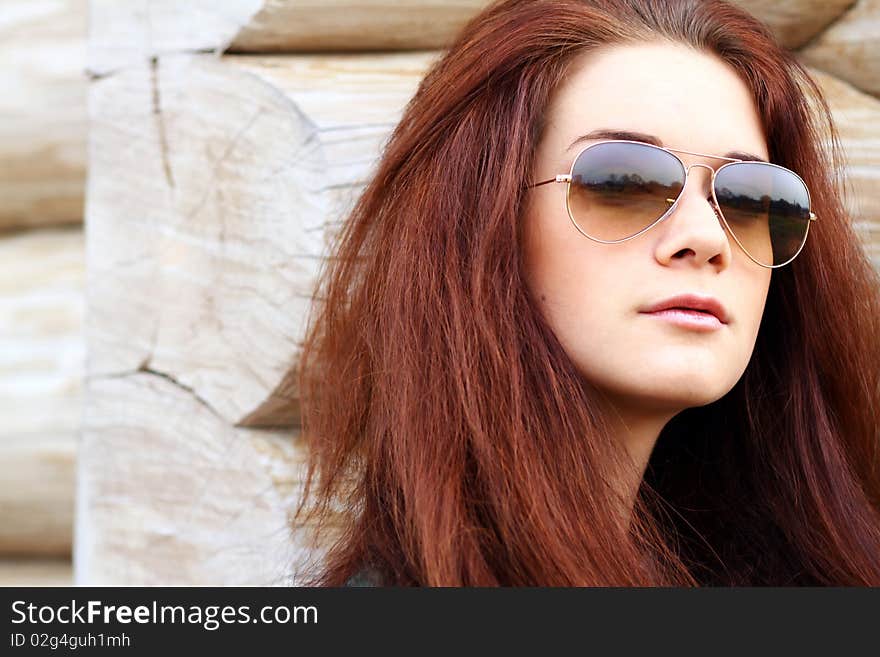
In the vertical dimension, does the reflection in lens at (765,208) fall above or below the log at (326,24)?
below

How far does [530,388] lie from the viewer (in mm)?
1275

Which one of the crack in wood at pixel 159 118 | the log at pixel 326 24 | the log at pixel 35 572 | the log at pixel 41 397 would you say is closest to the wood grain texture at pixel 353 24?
the log at pixel 326 24

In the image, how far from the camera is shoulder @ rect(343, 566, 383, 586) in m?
1.26

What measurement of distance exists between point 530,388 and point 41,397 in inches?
42.8

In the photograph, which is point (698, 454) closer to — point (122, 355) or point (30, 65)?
point (122, 355)

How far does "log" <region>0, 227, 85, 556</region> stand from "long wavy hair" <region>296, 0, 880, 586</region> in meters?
0.58

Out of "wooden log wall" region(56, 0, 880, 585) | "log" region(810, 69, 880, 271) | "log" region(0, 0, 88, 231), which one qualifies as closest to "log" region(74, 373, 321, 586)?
"wooden log wall" region(56, 0, 880, 585)

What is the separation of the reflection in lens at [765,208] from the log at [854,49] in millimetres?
416

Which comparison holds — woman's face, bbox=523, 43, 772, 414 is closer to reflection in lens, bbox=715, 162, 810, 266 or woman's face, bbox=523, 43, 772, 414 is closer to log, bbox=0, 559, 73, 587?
reflection in lens, bbox=715, 162, 810, 266

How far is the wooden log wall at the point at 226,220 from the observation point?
1669mm

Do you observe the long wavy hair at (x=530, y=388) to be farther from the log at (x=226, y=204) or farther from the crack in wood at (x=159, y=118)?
the crack in wood at (x=159, y=118)

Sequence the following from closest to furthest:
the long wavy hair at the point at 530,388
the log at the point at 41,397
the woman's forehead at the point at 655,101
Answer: the long wavy hair at the point at 530,388
the woman's forehead at the point at 655,101
the log at the point at 41,397

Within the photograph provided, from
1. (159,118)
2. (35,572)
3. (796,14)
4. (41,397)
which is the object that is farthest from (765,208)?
(35,572)

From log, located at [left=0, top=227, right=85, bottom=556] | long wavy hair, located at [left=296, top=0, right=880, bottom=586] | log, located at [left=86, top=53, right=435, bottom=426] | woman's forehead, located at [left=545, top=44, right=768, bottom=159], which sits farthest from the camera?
log, located at [left=0, top=227, right=85, bottom=556]
